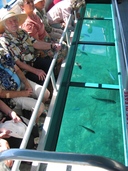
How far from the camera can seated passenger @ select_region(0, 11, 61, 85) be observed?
6.87 ft

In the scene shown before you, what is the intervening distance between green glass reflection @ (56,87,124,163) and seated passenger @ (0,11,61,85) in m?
0.64

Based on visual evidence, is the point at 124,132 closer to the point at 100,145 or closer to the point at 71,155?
the point at 100,145

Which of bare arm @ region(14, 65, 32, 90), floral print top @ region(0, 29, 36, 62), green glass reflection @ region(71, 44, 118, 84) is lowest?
green glass reflection @ region(71, 44, 118, 84)

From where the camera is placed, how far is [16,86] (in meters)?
2.06

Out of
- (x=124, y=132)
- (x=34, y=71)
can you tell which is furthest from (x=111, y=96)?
(x=34, y=71)

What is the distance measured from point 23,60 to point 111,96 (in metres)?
1.31

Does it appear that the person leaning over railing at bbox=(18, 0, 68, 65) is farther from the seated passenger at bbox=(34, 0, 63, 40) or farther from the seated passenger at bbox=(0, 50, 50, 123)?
the seated passenger at bbox=(0, 50, 50, 123)

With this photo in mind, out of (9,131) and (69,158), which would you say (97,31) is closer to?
(9,131)

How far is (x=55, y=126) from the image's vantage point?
8.11 ft

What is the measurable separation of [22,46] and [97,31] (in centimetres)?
275

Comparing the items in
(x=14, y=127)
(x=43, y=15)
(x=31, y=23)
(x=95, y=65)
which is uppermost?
(x=31, y=23)

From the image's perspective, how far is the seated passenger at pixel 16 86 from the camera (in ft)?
6.36

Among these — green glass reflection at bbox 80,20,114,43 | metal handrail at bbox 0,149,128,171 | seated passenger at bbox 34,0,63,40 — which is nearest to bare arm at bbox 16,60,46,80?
seated passenger at bbox 34,0,63,40

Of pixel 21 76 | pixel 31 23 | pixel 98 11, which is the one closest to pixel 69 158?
pixel 21 76
